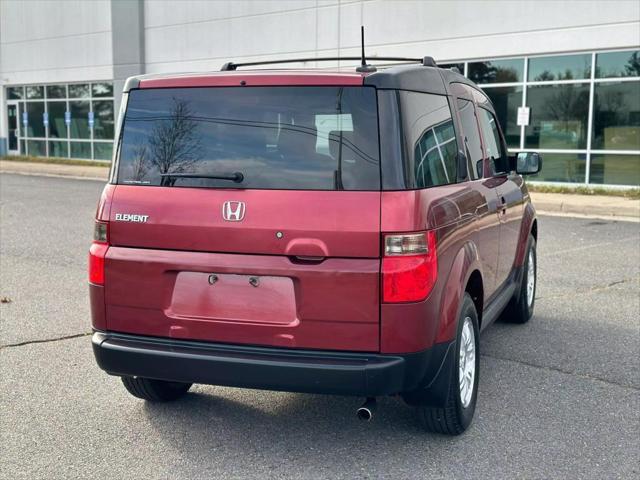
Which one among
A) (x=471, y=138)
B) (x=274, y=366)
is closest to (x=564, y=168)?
(x=471, y=138)

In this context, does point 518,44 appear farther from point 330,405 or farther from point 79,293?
point 330,405

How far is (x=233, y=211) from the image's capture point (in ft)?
12.4

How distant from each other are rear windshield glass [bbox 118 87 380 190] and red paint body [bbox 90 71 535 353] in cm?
6

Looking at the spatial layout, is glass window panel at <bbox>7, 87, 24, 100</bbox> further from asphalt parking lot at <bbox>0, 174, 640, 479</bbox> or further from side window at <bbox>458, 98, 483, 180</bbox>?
side window at <bbox>458, 98, 483, 180</bbox>

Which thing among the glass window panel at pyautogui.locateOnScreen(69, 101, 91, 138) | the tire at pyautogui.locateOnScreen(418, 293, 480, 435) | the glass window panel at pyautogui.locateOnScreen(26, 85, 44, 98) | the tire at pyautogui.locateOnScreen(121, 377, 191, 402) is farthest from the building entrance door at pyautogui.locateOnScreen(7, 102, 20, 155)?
the tire at pyautogui.locateOnScreen(418, 293, 480, 435)

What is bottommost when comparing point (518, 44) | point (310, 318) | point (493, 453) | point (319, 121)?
point (493, 453)

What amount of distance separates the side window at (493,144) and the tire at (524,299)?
2.91 ft

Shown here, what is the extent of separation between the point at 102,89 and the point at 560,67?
1809cm

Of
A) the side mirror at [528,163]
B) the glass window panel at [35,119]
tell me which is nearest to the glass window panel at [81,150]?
→ the glass window panel at [35,119]

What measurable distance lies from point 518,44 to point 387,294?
1716cm

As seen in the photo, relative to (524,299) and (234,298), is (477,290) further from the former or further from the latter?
(524,299)

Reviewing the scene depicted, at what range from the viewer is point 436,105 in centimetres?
430

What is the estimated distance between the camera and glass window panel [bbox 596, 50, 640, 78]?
17.8 metres

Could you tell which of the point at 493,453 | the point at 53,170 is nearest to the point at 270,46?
the point at 53,170
